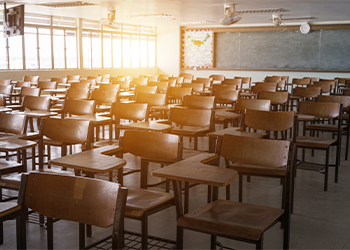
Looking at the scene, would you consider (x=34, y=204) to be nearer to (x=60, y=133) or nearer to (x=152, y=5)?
(x=60, y=133)

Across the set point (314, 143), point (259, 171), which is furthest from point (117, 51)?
point (259, 171)

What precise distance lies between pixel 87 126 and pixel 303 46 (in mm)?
12423

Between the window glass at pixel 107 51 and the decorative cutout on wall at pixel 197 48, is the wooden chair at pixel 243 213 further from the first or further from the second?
the decorative cutout on wall at pixel 197 48

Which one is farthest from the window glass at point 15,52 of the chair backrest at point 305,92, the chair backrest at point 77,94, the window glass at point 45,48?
the chair backrest at point 305,92

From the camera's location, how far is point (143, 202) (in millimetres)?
2434

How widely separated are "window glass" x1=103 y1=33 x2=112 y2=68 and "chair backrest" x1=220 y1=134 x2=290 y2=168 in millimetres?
12808

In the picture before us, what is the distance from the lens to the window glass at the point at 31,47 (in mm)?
12328

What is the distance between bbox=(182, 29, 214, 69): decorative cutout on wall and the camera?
1612 cm

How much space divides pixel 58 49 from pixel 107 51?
7.91ft

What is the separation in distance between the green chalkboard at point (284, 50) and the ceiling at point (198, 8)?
2.52 ft

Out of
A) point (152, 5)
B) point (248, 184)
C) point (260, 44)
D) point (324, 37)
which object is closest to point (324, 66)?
point (324, 37)

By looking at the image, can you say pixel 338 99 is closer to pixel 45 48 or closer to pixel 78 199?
pixel 78 199

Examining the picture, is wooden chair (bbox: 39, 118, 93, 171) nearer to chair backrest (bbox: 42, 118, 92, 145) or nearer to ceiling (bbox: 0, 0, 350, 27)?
chair backrest (bbox: 42, 118, 92, 145)

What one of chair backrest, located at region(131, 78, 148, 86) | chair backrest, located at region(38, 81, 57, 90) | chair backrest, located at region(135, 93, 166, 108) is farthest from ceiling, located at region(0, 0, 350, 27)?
chair backrest, located at region(135, 93, 166, 108)
